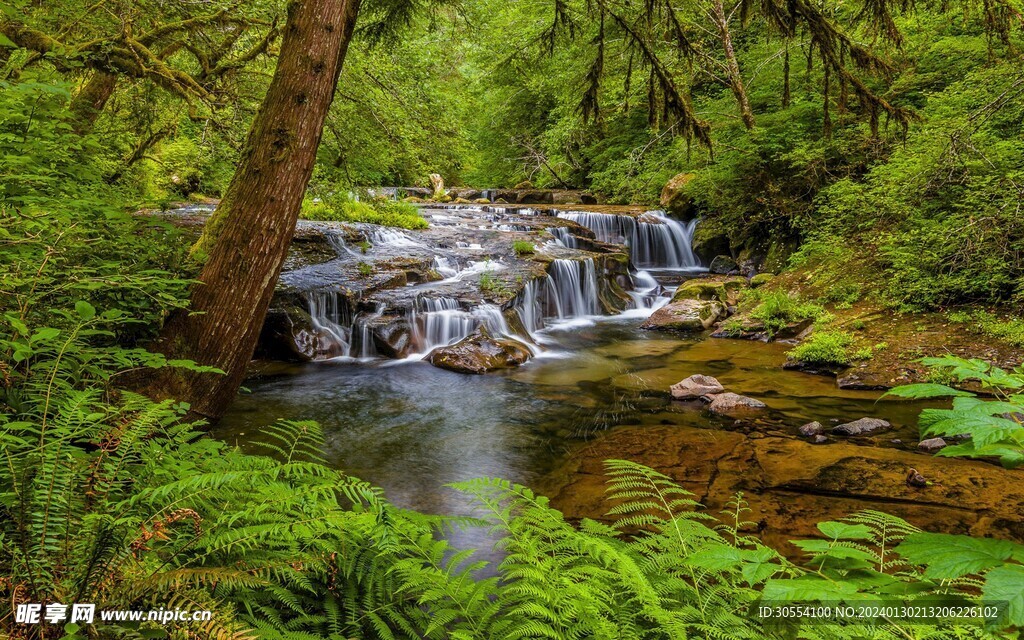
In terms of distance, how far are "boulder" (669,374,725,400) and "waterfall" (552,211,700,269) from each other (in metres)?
10.3

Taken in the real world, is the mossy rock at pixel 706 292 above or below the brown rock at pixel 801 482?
above

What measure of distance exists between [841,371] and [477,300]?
6960 millimetres

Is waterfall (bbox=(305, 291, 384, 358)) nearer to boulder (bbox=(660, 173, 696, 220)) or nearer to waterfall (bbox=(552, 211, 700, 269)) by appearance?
waterfall (bbox=(552, 211, 700, 269))

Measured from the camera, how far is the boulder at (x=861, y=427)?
5.83 metres

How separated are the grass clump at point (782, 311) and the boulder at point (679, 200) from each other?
768 cm

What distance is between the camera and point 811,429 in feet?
19.2

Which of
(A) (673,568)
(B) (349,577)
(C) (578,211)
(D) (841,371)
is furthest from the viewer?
(C) (578,211)

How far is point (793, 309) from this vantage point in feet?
34.0

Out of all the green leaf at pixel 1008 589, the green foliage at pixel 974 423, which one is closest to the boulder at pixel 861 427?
the green foliage at pixel 974 423

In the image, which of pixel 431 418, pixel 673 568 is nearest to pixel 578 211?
pixel 431 418

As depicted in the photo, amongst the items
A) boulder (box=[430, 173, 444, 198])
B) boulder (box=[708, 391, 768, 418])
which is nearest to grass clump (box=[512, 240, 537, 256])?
boulder (box=[708, 391, 768, 418])

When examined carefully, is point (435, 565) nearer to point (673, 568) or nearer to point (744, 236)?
point (673, 568)

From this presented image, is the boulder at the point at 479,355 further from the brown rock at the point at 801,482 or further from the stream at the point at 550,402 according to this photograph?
the brown rock at the point at 801,482

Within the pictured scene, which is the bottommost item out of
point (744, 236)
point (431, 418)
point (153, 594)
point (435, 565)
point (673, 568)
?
point (431, 418)
